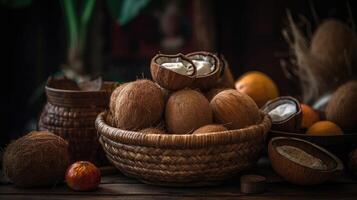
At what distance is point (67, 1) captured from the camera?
2.59 metres

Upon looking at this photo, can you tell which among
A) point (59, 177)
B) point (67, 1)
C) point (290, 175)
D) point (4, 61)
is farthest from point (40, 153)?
point (4, 61)

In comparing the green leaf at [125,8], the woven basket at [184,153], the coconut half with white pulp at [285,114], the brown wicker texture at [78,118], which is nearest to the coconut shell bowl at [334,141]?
the coconut half with white pulp at [285,114]

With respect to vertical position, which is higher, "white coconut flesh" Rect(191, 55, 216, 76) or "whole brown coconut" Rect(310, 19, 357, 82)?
"white coconut flesh" Rect(191, 55, 216, 76)

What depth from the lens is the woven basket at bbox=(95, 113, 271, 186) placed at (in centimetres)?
104

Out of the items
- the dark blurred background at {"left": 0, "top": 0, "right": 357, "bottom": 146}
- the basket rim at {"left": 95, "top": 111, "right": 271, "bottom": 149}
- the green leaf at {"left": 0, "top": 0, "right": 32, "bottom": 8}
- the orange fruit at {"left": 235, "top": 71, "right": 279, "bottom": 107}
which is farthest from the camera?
the dark blurred background at {"left": 0, "top": 0, "right": 357, "bottom": 146}

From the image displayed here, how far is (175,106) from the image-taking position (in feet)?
3.63

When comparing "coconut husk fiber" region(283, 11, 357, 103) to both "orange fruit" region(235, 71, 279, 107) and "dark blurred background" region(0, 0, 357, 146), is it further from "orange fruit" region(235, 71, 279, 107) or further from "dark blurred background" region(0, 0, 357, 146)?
"dark blurred background" region(0, 0, 357, 146)

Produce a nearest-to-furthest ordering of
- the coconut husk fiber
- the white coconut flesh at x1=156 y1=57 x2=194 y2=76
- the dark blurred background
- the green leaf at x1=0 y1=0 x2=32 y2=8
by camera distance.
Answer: the white coconut flesh at x1=156 y1=57 x2=194 y2=76, the coconut husk fiber, the green leaf at x1=0 y1=0 x2=32 y2=8, the dark blurred background

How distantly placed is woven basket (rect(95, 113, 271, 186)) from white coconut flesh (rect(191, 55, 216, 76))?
20cm

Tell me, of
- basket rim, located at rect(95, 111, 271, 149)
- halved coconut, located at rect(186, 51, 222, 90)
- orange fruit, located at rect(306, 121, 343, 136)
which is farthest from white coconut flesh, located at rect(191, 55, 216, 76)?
orange fruit, located at rect(306, 121, 343, 136)

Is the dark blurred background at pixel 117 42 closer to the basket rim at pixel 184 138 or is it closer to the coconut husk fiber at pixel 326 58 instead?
the coconut husk fiber at pixel 326 58

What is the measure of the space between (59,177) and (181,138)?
0.97 feet

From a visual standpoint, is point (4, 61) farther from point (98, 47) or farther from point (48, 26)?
point (98, 47)

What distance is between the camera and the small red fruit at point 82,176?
1093 mm
